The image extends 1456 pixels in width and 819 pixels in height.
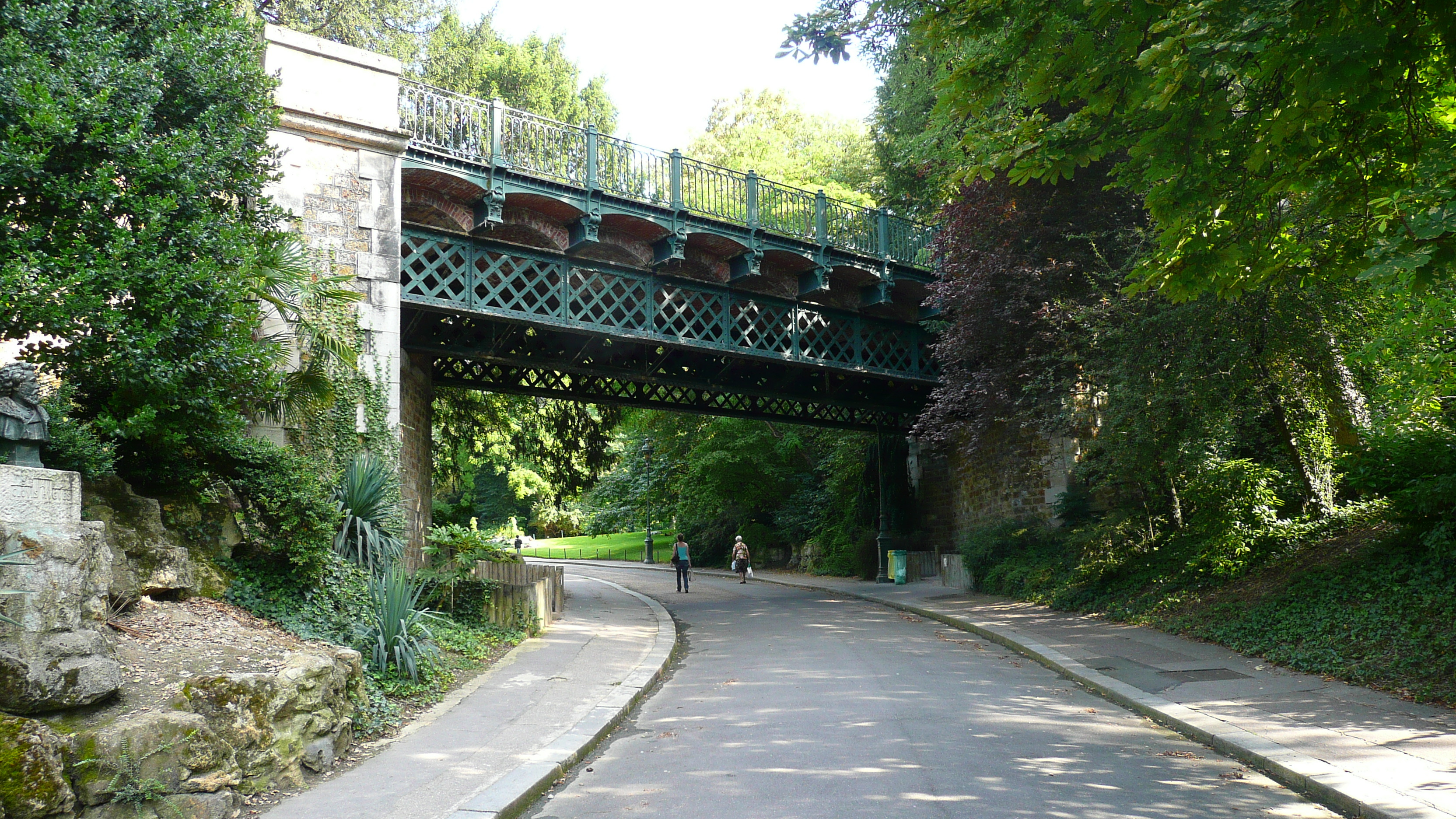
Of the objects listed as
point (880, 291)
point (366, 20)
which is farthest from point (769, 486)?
point (366, 20)

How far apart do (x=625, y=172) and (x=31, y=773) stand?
14.5m

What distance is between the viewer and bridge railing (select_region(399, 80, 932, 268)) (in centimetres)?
1583

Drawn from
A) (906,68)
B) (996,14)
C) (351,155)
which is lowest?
(996,14)

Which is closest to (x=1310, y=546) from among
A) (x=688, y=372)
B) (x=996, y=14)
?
(x=996, y=14)

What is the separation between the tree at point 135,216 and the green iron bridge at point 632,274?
22.9 ft

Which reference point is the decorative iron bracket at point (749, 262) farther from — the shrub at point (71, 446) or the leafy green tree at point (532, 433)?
the shrub at point (71, 446)

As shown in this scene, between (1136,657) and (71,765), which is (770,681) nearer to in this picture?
(1136,657)

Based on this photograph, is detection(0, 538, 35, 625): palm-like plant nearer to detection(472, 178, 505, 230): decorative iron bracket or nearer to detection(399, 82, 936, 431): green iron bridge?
detection(399, 82, 936, 431): green iron bridge

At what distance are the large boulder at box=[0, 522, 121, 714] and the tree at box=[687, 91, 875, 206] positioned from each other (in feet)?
111

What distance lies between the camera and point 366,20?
28.5m

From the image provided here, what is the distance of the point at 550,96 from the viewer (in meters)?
37.9

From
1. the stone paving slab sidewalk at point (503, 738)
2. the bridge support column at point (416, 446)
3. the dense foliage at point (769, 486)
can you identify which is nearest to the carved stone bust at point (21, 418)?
the stone paving slab sidewalk at point (503, 738)

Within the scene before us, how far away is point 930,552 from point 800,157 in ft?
82.2

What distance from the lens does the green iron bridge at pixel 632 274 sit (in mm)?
16156
